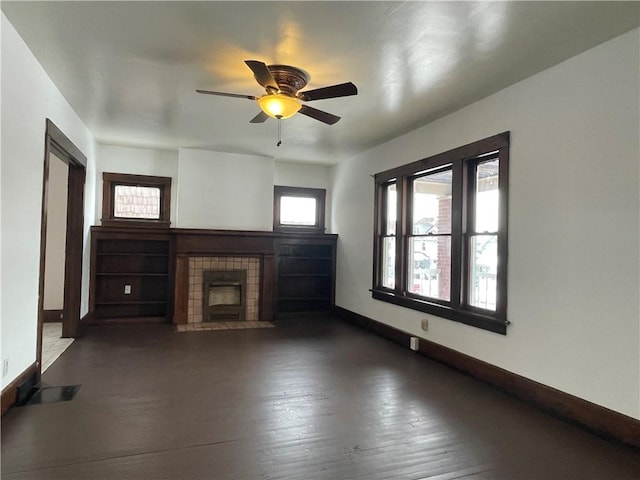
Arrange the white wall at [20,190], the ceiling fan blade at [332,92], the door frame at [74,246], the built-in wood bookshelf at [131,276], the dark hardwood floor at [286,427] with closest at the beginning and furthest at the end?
the dark hardwood floor at [286,427], the white wall at [20,190], the ceiling fan blade at [332,92], the door frame at [74,246], the built-in wood bookshelf at [131,276]

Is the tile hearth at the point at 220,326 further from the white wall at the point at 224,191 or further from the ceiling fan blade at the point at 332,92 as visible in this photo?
the ceiling fan blade at the point at 332,92

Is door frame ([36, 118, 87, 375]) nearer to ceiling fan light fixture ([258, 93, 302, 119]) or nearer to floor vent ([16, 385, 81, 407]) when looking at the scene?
floor vent ([16, 385, 81, 407])

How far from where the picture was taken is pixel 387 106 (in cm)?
409

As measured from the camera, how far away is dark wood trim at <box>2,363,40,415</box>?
108 inches

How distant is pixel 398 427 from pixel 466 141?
276 cm

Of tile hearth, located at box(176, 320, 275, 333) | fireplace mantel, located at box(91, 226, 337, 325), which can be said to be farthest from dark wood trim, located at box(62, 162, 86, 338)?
tile hearth, located at box(176, 320, 275, 333)

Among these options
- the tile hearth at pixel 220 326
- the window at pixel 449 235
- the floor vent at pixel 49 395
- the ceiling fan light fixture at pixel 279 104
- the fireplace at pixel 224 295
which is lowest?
the tile hearth at pixel 220 326

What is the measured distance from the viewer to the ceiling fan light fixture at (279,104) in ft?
10.2

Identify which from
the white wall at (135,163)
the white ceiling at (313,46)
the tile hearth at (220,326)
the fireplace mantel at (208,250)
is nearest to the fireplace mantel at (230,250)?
the fireplace mantel at (208,250)

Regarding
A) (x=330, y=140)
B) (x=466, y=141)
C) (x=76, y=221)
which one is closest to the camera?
(x=466, y=141)

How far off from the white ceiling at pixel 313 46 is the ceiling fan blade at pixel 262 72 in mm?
242

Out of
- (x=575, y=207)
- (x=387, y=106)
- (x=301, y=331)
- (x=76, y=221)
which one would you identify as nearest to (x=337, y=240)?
(x=301, y=331)

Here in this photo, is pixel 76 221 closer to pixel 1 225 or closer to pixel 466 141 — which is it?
pixel 1 225

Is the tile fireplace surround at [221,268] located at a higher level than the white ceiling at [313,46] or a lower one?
lower
